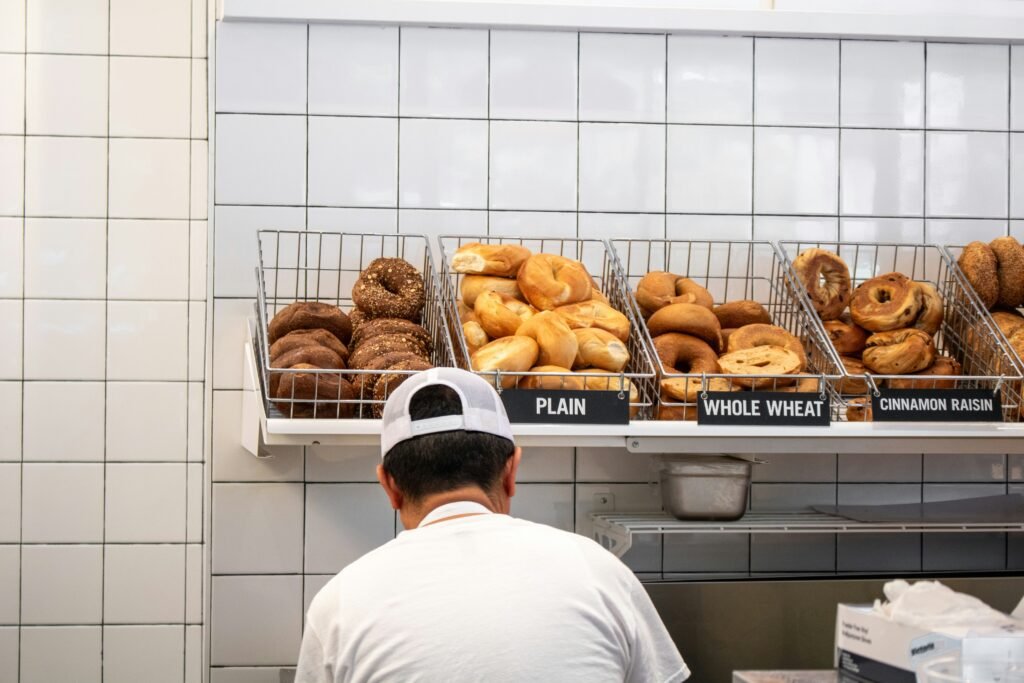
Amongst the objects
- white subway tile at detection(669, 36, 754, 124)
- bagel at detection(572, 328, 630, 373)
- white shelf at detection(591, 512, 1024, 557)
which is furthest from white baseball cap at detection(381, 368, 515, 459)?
white subway tile at detection(669, 36, 754, 124)

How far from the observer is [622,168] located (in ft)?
7.18

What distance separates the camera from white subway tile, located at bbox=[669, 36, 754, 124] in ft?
7.22

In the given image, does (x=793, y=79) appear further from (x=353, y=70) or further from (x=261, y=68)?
(x=261, y=68)

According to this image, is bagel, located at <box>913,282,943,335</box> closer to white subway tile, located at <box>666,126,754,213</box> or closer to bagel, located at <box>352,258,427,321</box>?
white subway tile, located at <box>666,126,754,213</box>

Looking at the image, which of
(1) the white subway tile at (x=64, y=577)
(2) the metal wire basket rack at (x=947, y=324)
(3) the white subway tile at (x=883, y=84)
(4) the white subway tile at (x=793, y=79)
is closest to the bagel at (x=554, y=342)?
(2) the metal wire basket rack at (x=947, y=324)

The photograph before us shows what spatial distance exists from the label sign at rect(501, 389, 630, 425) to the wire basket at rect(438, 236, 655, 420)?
3 cm

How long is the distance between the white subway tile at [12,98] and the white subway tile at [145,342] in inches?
18.5

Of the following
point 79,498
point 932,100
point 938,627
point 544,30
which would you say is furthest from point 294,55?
point 938,627

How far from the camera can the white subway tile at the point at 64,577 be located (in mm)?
2367

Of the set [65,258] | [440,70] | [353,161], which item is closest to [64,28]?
[65,258]

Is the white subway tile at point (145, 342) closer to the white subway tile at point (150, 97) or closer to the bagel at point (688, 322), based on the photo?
the white subway tile at point (150, 97)

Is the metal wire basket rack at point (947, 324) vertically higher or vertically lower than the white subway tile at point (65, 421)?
higher

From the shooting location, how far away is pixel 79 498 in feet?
7.79

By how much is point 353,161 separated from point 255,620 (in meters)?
0.98
